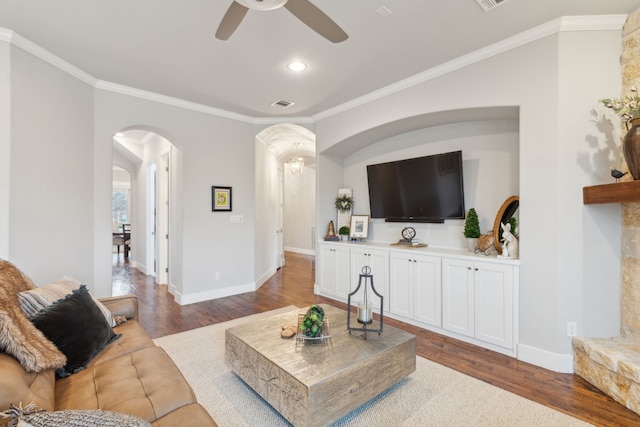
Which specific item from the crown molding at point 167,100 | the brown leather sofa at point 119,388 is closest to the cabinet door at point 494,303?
the brown leather sofa at point 119,388

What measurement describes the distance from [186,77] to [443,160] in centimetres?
306

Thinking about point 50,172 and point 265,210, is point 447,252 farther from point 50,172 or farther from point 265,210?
point 50,172

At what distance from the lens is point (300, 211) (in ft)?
31.4

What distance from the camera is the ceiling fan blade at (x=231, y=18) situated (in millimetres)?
1867

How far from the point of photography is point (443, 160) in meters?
3.58

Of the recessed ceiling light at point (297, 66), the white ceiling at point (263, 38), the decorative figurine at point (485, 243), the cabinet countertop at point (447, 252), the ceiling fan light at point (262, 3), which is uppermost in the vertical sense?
the white ceiling at point (263, 38)

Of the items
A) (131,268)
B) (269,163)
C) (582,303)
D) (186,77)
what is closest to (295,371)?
(582,303)

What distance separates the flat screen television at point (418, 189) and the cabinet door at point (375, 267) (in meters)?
0.60

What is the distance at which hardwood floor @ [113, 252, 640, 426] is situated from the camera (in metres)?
2.06

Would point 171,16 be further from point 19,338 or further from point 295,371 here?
point 295,371

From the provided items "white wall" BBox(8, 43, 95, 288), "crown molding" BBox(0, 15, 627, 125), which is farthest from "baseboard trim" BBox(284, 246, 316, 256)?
"white wall" BBox(8, 43, 95, 288)

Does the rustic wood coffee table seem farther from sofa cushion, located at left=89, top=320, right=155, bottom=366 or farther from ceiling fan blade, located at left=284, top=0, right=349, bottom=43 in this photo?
ceiling fan blade, located at left=284, top=0, right=349, bottom=43

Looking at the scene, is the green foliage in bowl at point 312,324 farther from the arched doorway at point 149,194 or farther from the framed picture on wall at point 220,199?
the arched doorway at point 149,194

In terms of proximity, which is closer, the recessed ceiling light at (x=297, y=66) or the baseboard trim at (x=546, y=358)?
the baseboard trim at (x=546, y=358)
